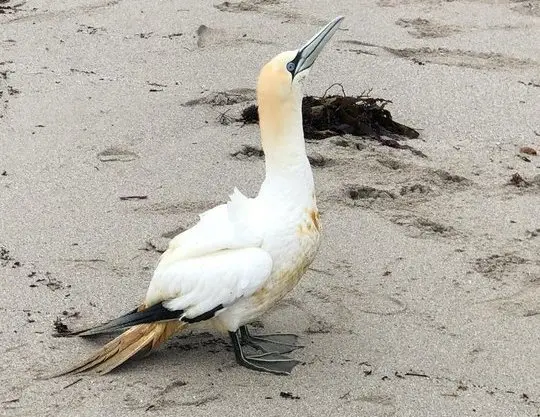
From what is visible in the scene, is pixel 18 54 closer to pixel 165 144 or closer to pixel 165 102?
pixel 165 102

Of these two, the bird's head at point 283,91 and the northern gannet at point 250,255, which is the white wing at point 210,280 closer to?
the northern gannet at point 250,255

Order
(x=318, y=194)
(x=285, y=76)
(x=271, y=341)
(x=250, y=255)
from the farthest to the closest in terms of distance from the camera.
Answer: (x=318, y=194), (x=271, y=341), (x=285, y=76), (x=250, y=255)

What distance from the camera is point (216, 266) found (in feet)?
11.0

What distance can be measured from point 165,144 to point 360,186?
1143 millimetres

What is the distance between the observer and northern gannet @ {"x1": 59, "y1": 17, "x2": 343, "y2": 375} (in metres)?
3.35

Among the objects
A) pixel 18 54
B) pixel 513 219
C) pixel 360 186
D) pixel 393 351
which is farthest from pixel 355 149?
pixel 18 54

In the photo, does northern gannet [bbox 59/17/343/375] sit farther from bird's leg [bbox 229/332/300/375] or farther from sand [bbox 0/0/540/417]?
sand [bbox 0/0/540/417]

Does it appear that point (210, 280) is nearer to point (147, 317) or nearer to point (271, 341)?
point (147, 317)

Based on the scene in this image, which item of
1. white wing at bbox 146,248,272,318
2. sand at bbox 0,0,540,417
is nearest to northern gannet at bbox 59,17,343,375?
white wing at bbox 146,248,272,318

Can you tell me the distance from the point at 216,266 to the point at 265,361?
43cm

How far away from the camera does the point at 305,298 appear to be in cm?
398

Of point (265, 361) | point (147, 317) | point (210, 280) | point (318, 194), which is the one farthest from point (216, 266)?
point (318, 194)

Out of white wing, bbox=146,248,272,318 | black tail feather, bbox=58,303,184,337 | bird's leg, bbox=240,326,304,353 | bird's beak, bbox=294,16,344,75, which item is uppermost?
bird's beak, bbox=294,16,344,75

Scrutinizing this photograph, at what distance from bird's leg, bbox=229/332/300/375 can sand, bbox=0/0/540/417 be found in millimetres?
53
